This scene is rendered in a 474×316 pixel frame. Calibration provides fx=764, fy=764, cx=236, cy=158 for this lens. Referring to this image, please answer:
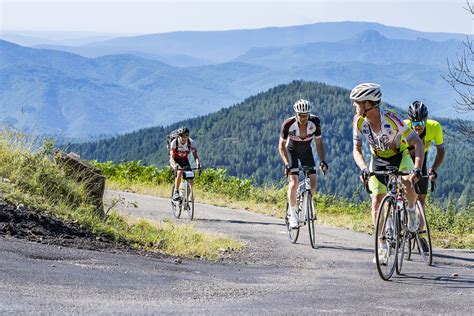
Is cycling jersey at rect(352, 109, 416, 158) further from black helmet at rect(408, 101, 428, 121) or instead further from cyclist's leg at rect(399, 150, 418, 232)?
black helmet at rect(408, 101, 428, 121)

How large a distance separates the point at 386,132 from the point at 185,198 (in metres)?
8.35

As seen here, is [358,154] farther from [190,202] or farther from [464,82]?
[464,82]

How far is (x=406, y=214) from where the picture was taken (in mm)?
8570

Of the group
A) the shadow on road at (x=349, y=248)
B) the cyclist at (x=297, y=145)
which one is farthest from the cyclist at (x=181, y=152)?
the shadow on road at (x=349, y=248)

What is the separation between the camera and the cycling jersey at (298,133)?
11930 millimetres

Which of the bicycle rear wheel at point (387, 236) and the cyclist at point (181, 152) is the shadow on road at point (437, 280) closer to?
the bicycle rear wheel at point (387, 236)

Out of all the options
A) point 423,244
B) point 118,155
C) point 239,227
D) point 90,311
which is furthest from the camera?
point 118,155

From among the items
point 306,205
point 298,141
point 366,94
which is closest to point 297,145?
point 298,141

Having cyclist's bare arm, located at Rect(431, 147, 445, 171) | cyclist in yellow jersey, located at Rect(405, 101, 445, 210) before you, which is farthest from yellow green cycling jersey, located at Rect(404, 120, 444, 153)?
cyclist's bare arm, located at Rect(431, 147, 445, 171)

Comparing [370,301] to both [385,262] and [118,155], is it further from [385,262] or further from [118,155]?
[118,155]

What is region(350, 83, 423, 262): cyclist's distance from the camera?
8.33 metres

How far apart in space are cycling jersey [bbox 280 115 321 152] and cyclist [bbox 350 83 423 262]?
310 cm

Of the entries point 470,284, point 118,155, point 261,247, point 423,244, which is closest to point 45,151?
point 261,247

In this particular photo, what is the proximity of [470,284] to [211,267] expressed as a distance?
A: 3.04m
